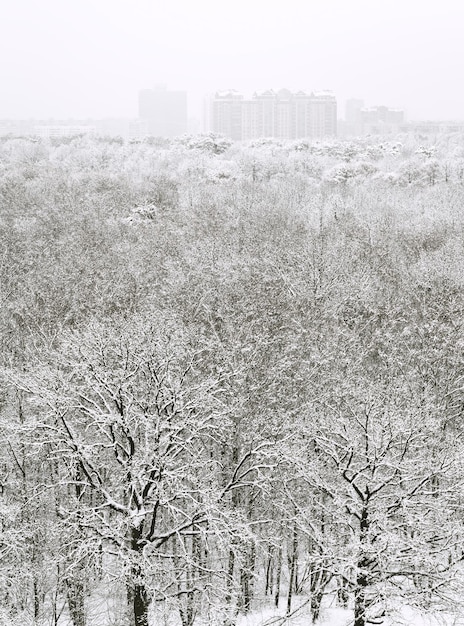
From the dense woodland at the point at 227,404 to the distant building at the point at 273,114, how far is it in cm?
10815

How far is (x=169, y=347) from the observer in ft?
55.1

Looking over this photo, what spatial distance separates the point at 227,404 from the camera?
725 inches

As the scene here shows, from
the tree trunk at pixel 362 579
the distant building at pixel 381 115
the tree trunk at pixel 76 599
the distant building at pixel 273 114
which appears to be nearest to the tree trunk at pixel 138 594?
the tree trunk at pixel 76 599

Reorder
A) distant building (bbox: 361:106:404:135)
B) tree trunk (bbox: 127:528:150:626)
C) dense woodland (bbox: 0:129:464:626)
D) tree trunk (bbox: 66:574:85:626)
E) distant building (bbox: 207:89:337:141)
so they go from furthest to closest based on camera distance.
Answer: distant building (bbox: 361:106:404:135), distant building (bbox: 207:89:337:141), tree trunk (bbox: 66:574:85:626), dense woodland (bbox: 0:129:464:626), tree trunk (bbox: 127:528:150:626)

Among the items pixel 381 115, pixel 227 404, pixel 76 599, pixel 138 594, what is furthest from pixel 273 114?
pixel 138 594

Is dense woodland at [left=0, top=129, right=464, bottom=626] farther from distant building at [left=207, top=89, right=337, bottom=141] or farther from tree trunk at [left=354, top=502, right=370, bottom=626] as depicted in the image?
distant building at [left=207, top=89, right=337, bottom=141]

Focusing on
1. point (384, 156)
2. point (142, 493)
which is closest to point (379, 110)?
point (384, 156)

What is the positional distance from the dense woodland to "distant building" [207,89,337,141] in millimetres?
108145

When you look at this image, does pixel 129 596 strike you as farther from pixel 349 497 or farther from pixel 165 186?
pixel 165 186

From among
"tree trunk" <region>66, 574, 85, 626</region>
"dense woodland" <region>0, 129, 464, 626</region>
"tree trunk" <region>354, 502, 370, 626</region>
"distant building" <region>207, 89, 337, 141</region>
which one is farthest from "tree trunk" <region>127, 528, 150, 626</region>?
"distant building" <region>207, 89, 337, 141</region>

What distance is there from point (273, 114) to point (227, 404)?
150 metres

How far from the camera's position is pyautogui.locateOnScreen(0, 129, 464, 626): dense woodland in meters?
14.6

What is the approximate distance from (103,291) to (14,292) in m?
4.35

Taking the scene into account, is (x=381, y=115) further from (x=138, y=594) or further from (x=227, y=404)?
(x=138, y=594)
